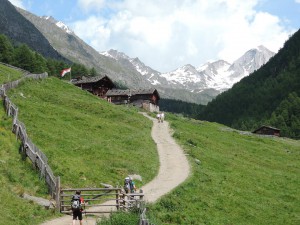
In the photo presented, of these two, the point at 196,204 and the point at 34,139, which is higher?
the point at 34,139

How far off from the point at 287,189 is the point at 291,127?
161 meters

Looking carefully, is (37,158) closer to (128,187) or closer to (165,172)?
(128,187)

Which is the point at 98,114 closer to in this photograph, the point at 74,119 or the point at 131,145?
the point at 74,119

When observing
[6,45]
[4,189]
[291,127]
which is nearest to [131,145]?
[4,189]

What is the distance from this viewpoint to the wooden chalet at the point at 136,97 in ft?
391

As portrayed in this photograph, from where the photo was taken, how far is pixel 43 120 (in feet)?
167

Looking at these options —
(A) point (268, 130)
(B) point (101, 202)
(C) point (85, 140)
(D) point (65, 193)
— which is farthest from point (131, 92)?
(B) point (101, 202)

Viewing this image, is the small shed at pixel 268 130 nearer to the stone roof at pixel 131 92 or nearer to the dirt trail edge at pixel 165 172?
the stone roof at pixel 131 92

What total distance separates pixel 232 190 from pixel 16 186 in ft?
64.9

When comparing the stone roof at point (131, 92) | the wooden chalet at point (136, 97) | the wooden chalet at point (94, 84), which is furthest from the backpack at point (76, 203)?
the stone roof at point (131, 92)

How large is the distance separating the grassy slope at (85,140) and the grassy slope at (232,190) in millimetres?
5482

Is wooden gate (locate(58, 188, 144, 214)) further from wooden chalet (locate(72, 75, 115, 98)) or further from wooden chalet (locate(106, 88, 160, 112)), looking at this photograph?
wooden chalet (locate(72, 75, 115, 98))

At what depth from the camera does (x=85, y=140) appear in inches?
1827

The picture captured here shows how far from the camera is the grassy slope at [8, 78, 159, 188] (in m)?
34.9
